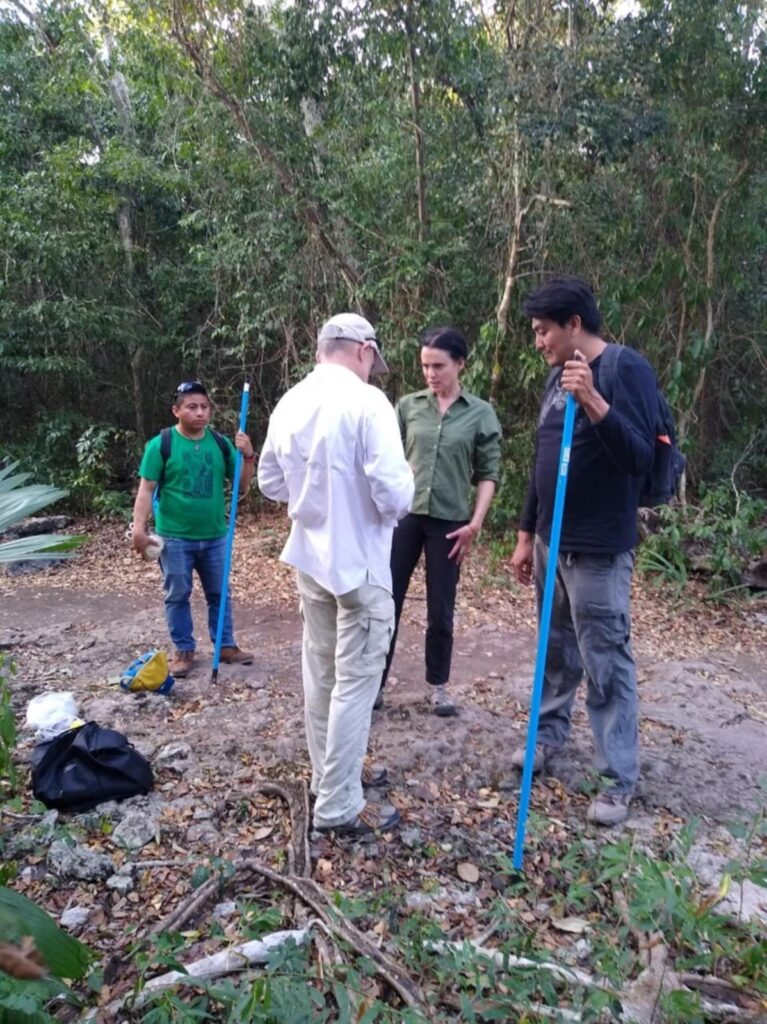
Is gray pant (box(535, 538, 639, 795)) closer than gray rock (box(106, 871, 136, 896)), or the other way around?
gray rock (box(106, 871, 136, 896))

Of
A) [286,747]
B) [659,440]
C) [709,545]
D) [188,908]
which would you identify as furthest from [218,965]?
[709,545]

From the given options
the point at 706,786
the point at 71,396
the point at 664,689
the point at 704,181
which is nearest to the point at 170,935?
the point at 706,786

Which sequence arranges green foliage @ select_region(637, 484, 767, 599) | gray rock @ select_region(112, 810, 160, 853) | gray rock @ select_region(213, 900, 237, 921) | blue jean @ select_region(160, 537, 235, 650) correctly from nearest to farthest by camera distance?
gray rock @ select_region(213, 900, 237, 921) < gray rock @ select_region(112, 810, 160, 853) < blue jean @ select_region(160, 537, 235, 650) < green foliage @ select_region(637, 484, 767, 599)

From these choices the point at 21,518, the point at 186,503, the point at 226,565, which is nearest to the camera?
the point at 21,518

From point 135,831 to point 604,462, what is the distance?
2252 mm

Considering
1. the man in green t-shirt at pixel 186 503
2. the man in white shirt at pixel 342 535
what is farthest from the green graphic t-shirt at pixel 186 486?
the man in white shirt at pixel 342 535

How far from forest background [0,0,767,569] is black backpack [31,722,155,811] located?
506cm

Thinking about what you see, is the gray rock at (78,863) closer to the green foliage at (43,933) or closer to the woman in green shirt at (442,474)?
the green foliage at (43,933)

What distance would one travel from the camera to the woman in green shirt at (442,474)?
11.7 feet

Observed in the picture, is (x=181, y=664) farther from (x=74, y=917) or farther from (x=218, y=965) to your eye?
(x=218, y=965)

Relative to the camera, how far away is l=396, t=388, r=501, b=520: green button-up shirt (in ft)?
11.7

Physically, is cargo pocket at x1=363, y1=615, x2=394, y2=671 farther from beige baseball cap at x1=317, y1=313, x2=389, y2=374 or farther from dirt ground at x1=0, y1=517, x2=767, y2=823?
beige baseball cap at x1=317, y1=313, x2=389, y2=374

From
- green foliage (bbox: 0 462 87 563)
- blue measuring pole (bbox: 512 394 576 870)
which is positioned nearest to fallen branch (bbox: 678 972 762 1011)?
blue measuring pole (bbox: 512 394 576 870)

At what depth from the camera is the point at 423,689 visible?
439 cm
